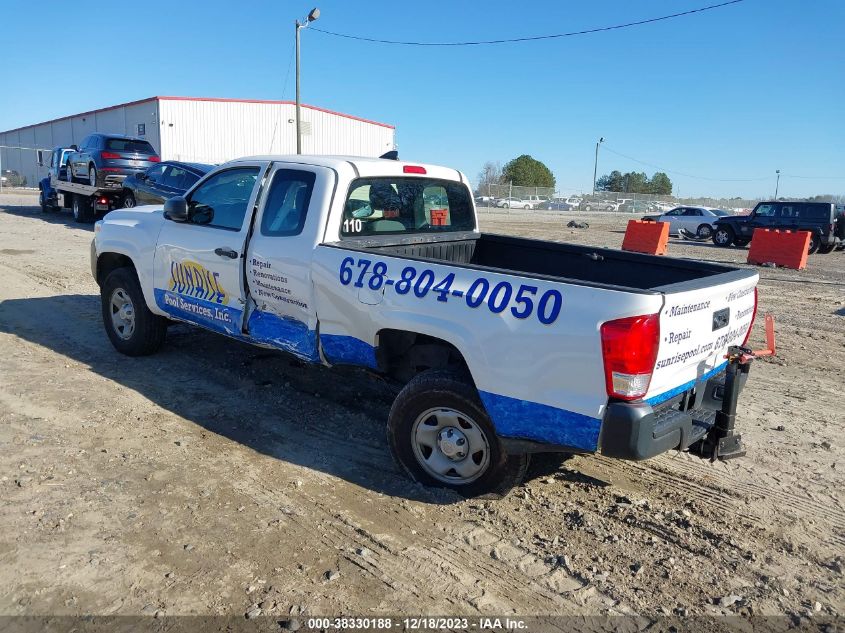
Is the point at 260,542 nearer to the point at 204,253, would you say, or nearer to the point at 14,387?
the point at 204,253

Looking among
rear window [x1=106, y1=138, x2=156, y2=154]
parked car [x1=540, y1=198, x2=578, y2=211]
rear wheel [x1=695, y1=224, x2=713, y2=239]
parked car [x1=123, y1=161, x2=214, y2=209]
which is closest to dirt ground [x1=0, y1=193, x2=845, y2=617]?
parked car [x1=123, y1=161, x2=214, y2=209]

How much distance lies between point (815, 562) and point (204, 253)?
4.55 metres

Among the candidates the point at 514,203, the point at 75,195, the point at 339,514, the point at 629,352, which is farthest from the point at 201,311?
the point at 514,203

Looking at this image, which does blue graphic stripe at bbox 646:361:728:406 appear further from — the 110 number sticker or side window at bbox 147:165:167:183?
side window at bbox 147:165:167:183

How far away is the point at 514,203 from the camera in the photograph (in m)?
52.9

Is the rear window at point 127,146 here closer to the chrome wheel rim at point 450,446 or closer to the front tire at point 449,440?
the front tire at point 449,440

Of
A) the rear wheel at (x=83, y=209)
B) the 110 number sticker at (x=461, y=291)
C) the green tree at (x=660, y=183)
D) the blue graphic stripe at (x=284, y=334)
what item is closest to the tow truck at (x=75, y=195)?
the rear wheel at (x=83, y=209)

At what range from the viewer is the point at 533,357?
3.29 metres

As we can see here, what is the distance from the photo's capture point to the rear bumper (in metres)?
3.06

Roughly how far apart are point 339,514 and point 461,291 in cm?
143

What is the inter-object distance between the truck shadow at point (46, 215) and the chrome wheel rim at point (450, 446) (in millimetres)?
16299

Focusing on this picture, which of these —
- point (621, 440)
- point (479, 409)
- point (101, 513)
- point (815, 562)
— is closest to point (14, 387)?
point (101, 513)

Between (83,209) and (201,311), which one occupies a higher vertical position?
(83,209)

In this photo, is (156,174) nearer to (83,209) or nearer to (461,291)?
(83,209)
